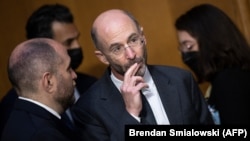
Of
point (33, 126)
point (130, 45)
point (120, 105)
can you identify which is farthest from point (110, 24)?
point (33, 126)

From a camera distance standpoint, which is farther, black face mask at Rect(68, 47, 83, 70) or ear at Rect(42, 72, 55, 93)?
black face mask at Rect(68, 47, 83, 70)

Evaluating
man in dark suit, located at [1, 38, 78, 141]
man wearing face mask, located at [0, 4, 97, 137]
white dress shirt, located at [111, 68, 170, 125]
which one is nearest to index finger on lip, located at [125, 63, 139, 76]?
white dress shirt, located at [111, 68, 170, 125]

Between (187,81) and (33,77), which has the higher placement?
(33,77)

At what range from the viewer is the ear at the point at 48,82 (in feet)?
5.39

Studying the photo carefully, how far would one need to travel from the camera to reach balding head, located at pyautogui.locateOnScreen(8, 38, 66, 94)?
1647 millimetres

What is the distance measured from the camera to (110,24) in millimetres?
1738

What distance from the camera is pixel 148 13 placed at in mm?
2936

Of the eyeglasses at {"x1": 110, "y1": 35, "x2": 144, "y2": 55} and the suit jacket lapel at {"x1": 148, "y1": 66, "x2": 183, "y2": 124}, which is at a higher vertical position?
the eyeglasses at {"x1": 110, "y1": 35, "x2": 144, "y2": 55}

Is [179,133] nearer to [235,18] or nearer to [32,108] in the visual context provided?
[32,108]

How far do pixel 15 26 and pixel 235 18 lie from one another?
158 centimetres

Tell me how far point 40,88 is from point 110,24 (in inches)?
15.2

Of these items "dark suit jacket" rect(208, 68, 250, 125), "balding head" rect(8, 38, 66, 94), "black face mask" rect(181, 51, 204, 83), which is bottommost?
"dark suit jacket" rect(208, 68, 250, 125)

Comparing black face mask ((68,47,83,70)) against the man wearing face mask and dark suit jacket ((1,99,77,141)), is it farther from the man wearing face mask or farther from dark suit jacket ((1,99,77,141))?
dark suit jacket ((1,99,77,141))

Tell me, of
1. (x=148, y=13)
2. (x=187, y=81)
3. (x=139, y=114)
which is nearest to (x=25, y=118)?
(x=139, y=114)
